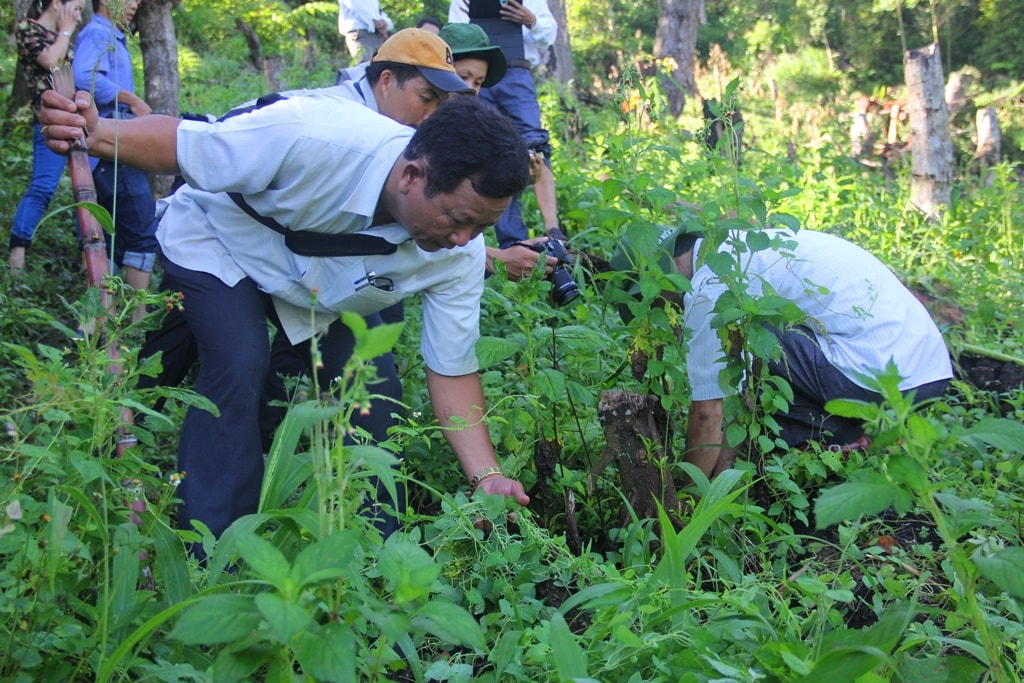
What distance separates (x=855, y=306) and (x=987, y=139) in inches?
374

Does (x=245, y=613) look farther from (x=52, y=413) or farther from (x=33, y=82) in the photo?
(x=33, y=82)

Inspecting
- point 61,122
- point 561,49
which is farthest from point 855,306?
point 561,49

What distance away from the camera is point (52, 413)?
188 cm

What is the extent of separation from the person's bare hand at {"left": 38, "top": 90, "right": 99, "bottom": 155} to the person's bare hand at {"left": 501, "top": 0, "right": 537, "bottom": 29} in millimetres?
3865

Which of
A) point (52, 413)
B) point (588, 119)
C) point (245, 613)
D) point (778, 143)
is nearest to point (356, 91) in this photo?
point (52, 413)

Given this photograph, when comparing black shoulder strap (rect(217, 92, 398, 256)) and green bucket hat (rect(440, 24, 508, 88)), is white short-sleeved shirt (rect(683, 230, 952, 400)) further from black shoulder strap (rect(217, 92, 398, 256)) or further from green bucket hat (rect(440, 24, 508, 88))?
green bucket hat (rect(440, 24, 508, 88))

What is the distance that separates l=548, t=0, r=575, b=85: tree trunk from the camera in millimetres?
10648

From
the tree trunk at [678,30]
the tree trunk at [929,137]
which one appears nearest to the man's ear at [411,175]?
the tree trunk at [929,137]

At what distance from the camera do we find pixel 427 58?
4004 millimetres

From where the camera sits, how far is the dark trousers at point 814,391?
3547 mm

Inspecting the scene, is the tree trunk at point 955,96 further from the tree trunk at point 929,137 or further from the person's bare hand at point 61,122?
the person's bare hand at point 61,122

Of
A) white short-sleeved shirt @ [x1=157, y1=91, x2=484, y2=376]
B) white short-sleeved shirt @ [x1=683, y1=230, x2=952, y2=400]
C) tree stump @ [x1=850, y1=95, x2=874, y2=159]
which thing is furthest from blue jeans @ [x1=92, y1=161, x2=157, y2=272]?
tree stump @ [x1=850, y1=95, x2=874, y2=159]

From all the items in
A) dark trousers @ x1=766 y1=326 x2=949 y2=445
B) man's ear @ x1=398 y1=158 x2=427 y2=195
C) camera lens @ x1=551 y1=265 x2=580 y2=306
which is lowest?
dark trousers @ x1=766 y1=326 x2=949 y2=445

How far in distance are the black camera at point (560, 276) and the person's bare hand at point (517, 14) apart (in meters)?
2.82
